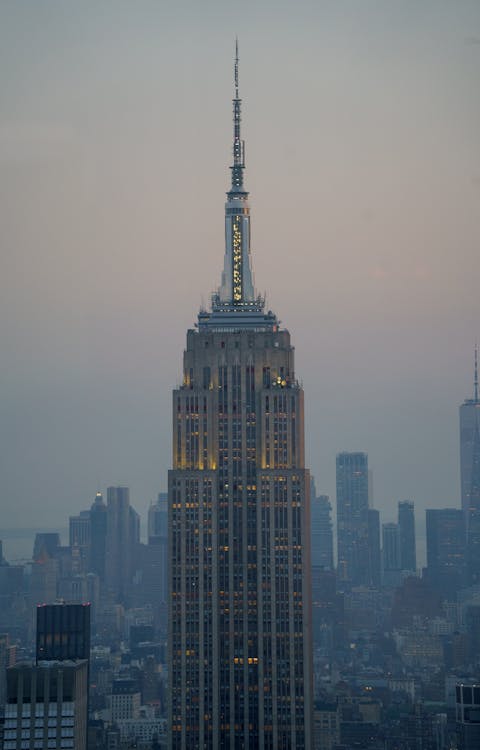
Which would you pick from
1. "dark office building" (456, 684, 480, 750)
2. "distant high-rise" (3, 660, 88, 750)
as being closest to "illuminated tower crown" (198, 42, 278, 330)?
"distant high-rise" (3, 660, 88, 750)

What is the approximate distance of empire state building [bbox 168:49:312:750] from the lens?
3697cm

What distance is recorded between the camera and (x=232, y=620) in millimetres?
37438

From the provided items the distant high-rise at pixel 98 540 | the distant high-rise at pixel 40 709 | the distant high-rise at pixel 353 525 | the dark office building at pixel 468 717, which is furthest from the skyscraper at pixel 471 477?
the distant high-rise at pixel 40 709

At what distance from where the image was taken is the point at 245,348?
1537 inches

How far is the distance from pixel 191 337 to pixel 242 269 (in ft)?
7.32

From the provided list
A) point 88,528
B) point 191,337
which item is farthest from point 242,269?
point 88,528

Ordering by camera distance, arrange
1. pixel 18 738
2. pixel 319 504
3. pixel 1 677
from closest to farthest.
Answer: pixel 18 738 < pixel 1 677 < pixel 319 504

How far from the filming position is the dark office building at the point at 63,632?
40.2m

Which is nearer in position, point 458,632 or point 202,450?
point 202,450

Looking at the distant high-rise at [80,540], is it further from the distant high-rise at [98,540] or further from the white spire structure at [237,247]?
the white spire structure at [237,247]

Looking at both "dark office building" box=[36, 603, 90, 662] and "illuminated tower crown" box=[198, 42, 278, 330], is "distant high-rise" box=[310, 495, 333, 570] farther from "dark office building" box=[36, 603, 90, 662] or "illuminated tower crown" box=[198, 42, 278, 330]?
"illuminated tower crown" box=[198, 42, 278, 330]

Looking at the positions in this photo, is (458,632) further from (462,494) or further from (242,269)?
(242,269)

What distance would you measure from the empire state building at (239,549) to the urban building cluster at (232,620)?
3cm

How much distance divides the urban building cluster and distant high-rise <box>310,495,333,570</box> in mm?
687
